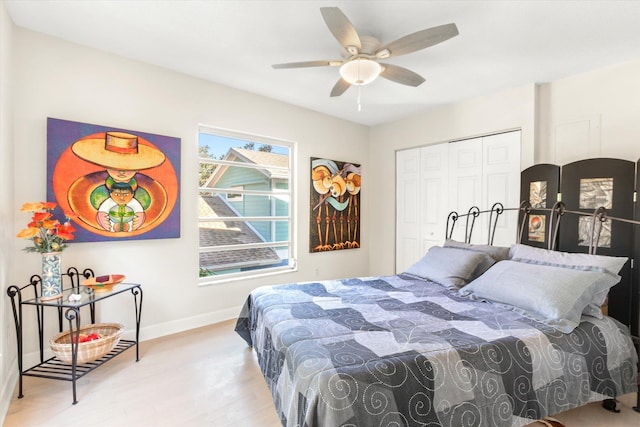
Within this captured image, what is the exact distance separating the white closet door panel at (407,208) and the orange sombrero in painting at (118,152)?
315cm

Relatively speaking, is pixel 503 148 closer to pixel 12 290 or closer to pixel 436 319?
pixel 436 319

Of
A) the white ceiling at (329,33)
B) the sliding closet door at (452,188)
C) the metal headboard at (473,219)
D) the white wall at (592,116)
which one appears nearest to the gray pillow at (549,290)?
the metal headboard at (473,219)

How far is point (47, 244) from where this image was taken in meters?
2.17

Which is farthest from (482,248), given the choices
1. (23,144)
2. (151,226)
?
(23,144)

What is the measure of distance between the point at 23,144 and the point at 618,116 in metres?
4.96

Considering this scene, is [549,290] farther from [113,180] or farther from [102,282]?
[113,180]

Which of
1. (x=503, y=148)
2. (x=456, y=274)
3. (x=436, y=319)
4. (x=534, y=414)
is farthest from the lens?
(x=503, y=148)

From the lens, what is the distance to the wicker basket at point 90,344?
212 cm

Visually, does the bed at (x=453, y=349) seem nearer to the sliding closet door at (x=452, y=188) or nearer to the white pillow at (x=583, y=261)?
the white pillow at (x=583, y=261)

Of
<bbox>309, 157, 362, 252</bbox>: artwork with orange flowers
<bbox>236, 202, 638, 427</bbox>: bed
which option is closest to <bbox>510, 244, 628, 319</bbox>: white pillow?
<bbox>236, 202, 638, 427</bbox>: bed

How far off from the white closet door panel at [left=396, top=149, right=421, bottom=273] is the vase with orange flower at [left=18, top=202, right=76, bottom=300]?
12.5 ft

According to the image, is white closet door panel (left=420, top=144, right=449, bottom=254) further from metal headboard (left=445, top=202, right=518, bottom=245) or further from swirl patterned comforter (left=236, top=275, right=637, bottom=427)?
swirl patterned comforter (left=236, top=275, right=637, bottom=427)

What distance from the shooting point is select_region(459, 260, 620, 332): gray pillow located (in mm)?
1778

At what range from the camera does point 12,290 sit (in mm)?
2104
